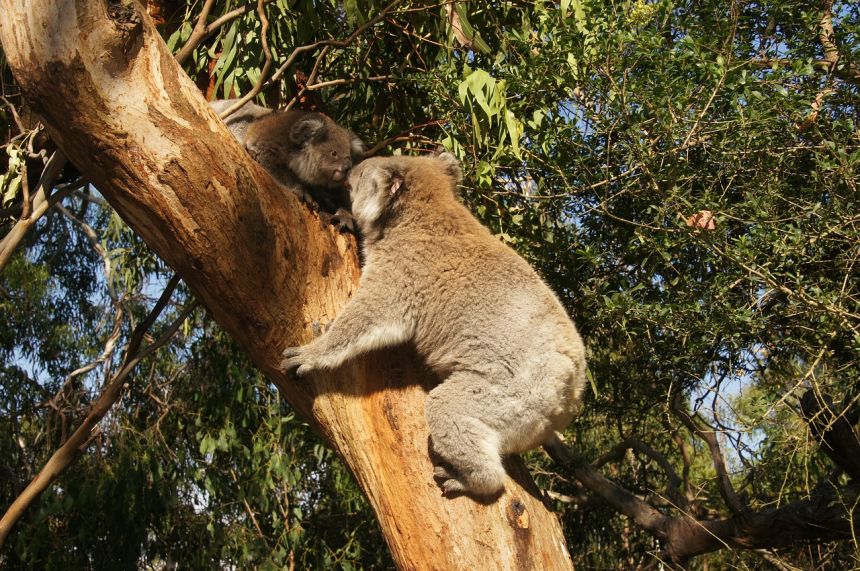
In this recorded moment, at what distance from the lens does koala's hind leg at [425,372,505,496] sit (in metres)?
2.88

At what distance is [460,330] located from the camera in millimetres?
3221

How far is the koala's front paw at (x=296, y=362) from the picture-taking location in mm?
2994

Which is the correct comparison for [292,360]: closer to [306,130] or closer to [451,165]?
[451,165]

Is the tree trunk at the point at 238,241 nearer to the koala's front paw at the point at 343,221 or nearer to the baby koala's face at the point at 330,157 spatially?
the koala's front paw at the point at 343,221

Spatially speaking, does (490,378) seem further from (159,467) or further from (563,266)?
(159,467)

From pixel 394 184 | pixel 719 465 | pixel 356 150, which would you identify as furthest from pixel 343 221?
pixel 719 465

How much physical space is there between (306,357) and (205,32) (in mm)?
2020

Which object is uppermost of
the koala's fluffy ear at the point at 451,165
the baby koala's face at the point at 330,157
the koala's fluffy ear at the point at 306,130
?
the koala's fluffy ear at the point at 306,130

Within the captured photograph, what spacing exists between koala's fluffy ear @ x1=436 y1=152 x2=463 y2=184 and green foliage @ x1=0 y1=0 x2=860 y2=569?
12cm

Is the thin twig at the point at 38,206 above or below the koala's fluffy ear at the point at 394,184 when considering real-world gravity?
above

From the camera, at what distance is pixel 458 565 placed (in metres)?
2.82

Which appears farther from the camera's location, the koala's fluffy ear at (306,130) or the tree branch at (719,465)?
the tree branch at (719,465)

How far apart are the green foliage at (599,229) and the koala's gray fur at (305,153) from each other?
51cm

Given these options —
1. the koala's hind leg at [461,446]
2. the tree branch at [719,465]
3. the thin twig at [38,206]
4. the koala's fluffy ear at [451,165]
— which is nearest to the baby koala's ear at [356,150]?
the koala's fluffy ear at [451,165]
